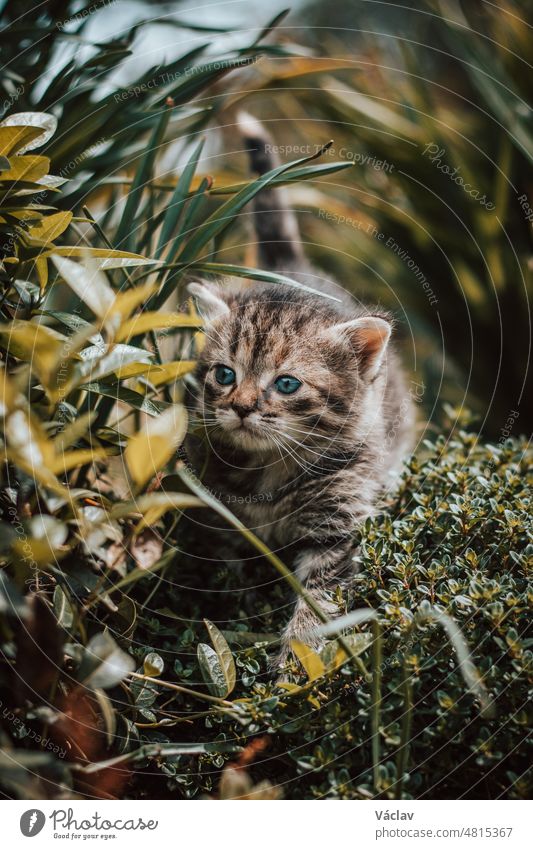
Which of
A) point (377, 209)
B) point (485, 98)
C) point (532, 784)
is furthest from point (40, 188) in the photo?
point (485, 98)

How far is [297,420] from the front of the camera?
1129 mm

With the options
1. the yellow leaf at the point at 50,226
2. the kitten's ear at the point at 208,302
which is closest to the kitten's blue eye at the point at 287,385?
the kitten's ear at the point at 208,302

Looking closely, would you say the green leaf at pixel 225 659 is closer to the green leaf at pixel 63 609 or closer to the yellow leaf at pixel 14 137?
the green leaf at pixel 63 609

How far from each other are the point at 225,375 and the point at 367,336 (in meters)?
0.29

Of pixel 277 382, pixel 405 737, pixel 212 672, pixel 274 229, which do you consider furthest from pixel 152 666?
pixel 274 229

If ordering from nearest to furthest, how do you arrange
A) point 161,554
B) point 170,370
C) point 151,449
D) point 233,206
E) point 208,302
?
point 151,449, point 170,370, point 233,206, point 161,554, point 208,302

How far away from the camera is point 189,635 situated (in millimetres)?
937

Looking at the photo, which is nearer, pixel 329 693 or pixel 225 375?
pixel 329 693

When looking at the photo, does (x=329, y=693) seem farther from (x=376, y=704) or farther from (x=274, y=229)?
(x=274, y=229)

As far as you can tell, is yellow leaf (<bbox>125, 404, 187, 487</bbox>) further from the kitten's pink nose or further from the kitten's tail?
the kitten's tail

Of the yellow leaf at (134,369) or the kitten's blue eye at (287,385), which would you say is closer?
the yellow leaf at (134,369)

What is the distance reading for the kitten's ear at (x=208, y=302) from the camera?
1241 mm

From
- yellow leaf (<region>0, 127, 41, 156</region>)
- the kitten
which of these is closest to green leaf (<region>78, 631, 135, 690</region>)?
the kitten
